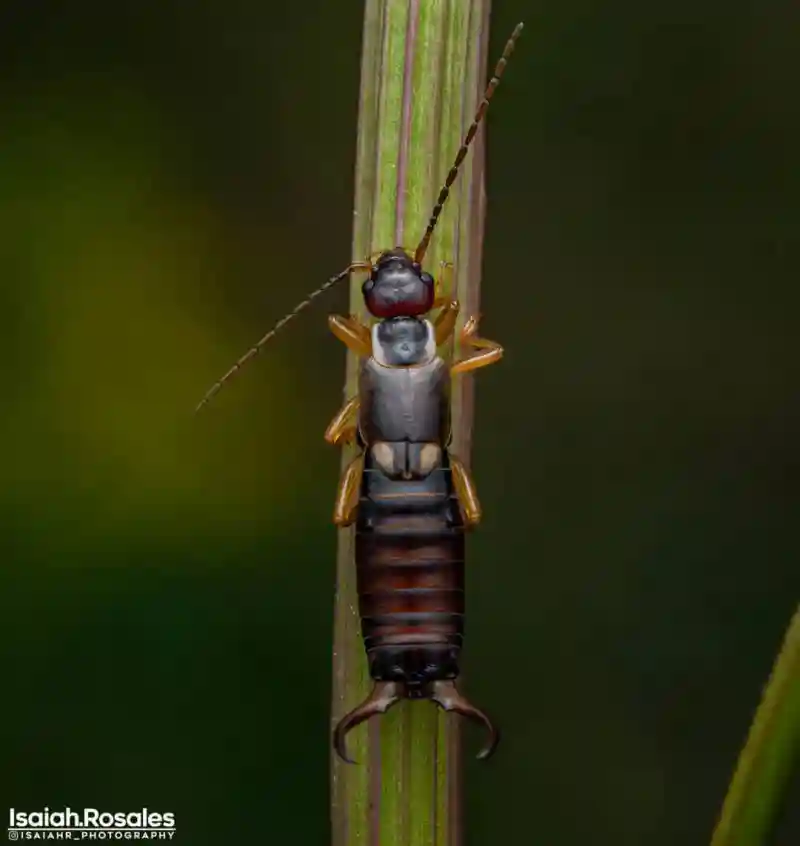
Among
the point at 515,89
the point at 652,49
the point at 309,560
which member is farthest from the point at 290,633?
the point at 652,49

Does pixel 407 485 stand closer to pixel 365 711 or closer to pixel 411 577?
pixel 411 577

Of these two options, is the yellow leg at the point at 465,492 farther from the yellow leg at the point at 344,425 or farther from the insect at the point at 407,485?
the yellow leg at the point at 344,425

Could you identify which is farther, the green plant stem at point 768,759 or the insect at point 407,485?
the insect at point 407,485

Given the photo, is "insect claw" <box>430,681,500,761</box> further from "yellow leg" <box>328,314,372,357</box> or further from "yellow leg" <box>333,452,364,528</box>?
"yellow leg" <box>328,314,372,357</box>

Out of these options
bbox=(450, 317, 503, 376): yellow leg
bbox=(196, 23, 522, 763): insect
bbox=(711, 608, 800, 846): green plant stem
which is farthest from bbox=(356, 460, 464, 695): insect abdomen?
bbox=(711, 608, 800, 846): green plant stem

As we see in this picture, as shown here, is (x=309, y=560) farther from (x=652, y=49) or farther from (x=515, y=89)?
(x=652, y=49)

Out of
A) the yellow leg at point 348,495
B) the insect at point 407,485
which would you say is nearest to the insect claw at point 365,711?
the insect at point 407,485
